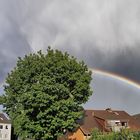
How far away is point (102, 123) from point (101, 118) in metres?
1.32

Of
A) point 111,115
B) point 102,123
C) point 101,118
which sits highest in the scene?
point 111,115

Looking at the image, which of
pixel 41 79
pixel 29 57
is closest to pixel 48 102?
pixel 41 79

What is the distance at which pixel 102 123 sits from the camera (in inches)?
3986

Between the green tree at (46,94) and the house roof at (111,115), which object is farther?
the house roof at (111,115)

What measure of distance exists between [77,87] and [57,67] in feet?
16.6

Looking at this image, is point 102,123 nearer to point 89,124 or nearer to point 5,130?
point 89,124

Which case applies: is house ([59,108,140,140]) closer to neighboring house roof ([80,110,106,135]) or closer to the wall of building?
neighboring house roof ([80,110,106,135])

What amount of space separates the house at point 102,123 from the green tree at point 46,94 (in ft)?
78.4

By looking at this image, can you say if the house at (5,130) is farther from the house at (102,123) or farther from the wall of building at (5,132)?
the house at (102,123)

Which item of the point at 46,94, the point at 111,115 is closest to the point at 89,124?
the point at 111,115

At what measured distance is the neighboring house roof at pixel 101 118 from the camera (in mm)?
98250

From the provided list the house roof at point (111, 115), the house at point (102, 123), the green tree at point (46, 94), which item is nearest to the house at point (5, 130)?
the house at point (102, 123)

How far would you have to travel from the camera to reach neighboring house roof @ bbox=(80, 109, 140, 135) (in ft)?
322

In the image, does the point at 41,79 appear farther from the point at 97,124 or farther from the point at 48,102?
the point at 97,124
